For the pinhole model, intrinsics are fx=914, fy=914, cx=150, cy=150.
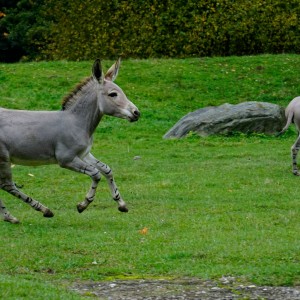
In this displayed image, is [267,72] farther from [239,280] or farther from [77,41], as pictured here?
[239,280]

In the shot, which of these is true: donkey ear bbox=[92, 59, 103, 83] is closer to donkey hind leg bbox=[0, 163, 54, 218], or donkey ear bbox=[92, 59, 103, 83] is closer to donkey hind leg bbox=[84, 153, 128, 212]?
donkey hind leg bbox=[84, 153, 128, 212]

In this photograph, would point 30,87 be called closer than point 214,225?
No

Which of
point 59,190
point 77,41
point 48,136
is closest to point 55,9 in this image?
point 77,41

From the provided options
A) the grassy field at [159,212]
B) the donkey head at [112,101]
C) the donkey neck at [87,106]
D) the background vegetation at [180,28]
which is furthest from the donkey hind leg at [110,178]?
the background vegetation at [180,28]

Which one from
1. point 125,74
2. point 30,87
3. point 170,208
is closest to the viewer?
point 170,208

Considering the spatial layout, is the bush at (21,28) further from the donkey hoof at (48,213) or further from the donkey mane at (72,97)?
the donkey hoof at (48,213)

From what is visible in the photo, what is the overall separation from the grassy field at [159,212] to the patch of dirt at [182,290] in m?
0.21

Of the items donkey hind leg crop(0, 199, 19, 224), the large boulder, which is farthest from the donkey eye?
the large boulder

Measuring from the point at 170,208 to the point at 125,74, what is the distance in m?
17.4

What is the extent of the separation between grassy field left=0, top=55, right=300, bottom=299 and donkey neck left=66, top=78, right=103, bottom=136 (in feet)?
4.43

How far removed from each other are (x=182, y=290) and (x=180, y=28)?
91.9ft

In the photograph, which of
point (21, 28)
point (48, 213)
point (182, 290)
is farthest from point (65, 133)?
point (21, 28)

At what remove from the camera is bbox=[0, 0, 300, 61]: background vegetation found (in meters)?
35.5

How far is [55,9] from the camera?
42.2 m
